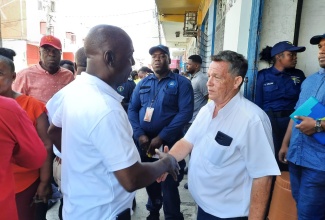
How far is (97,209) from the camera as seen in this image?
4.09 ft

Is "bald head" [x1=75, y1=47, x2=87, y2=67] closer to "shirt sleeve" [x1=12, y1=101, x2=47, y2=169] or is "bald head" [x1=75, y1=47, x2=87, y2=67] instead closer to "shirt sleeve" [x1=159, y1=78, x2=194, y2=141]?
"shirt sleeve" [x1=159, y1=78, x2=194, y2=141]

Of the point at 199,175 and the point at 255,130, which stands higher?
the point at 255,130

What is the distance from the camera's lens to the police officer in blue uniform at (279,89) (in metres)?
2.70

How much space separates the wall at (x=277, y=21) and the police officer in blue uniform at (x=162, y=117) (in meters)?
0.96

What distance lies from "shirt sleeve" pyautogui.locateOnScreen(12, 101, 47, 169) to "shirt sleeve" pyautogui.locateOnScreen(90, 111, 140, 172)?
1.44 feet

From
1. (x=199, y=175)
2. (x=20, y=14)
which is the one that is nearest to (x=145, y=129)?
(x=199, y=175)

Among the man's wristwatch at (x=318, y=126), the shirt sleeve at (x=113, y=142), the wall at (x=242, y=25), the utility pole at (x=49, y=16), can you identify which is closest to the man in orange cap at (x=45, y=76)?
the wall at (x=242, y=25)

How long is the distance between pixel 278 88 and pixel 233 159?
4.69 ft

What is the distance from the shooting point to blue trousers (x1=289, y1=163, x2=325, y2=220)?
1981 mm

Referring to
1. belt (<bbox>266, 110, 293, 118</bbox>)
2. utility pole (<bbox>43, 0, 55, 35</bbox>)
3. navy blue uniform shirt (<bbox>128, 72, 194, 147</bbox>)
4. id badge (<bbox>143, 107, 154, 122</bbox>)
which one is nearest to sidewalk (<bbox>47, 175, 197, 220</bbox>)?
navy blue uniform shirt (<bbox>128, 72, 194, 147</bbox>)

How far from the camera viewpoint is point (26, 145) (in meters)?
1.38

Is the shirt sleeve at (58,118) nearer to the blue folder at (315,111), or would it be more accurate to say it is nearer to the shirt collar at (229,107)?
the shirt collar at (229,107)

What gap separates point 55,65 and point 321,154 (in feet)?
9.36

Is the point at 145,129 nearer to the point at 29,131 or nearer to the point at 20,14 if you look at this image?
the point at 29,131
